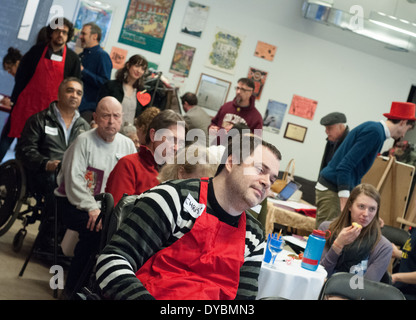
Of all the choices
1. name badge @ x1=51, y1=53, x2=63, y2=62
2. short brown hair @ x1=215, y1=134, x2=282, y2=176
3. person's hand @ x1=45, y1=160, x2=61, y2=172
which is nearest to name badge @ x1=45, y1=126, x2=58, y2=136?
person's hand @ x1=45, y1=160, x2=61, y2=172

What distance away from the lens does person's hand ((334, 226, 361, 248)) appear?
10.7 ft

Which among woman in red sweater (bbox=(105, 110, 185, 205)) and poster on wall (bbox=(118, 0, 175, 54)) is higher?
poster on wall (bbox=(118, 0, 175, 54))

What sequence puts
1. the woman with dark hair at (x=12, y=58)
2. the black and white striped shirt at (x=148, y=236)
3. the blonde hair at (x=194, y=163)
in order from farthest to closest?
1. the woman with dark hair at (x=12, y=58)
2. the blonde hair at (x=194, y=163)
3. the black and white striped shirt at (x=148, y=236)

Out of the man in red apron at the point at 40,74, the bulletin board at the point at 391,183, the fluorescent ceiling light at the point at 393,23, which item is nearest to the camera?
the man in red apron at the point at 40,74

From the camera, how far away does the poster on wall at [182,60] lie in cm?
740

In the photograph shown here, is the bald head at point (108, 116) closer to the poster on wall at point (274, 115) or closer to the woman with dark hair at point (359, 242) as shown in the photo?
the woman with dark hair at point (359, 242)

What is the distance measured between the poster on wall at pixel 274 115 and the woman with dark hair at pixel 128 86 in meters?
3.03

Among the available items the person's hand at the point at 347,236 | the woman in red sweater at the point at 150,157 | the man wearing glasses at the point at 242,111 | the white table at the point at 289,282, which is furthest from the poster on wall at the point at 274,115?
the white table at the point at 289,282

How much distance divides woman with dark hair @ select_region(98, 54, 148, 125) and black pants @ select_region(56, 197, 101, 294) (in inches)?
60.7

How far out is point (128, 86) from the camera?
5.03m

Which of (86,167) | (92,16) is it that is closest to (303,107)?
(92,16)

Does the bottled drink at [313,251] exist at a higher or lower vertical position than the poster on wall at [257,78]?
lower

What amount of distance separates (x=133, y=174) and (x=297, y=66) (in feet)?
17.1

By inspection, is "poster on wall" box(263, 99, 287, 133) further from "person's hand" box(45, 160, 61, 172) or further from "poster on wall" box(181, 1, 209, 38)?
"person's hand" box(45, 160, 61, 172)
